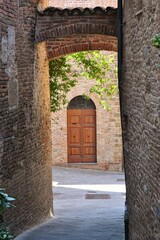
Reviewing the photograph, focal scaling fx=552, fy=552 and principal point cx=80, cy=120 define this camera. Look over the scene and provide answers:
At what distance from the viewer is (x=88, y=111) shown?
23.1 metres

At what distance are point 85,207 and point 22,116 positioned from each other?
571 cm

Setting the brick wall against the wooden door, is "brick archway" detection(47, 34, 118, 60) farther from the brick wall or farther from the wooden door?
the wooden door

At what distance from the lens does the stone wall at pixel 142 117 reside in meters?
7.21

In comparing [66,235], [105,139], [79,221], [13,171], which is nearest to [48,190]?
[79,221]

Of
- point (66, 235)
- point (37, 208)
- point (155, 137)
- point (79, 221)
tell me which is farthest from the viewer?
point (79, 221)

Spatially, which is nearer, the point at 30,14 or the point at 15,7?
the point at 15,7

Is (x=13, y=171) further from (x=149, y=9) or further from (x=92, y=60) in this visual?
(x=92, y=60)

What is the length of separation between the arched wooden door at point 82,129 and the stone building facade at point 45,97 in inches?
384

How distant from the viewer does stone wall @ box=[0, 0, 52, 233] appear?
9.84 m

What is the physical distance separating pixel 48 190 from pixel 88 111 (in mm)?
9728

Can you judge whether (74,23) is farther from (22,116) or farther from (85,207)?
(85,207)

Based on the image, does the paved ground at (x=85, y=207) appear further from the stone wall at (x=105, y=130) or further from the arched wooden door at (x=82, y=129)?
the arched wooden door at (x=82, y=129)

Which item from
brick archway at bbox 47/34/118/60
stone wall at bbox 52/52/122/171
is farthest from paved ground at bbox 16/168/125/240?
brick archway at bbox 47/34/118/60

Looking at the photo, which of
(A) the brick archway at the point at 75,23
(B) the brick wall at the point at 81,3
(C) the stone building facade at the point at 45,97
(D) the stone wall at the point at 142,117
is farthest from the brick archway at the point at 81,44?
(B) the brick wall at the point at 81,3
